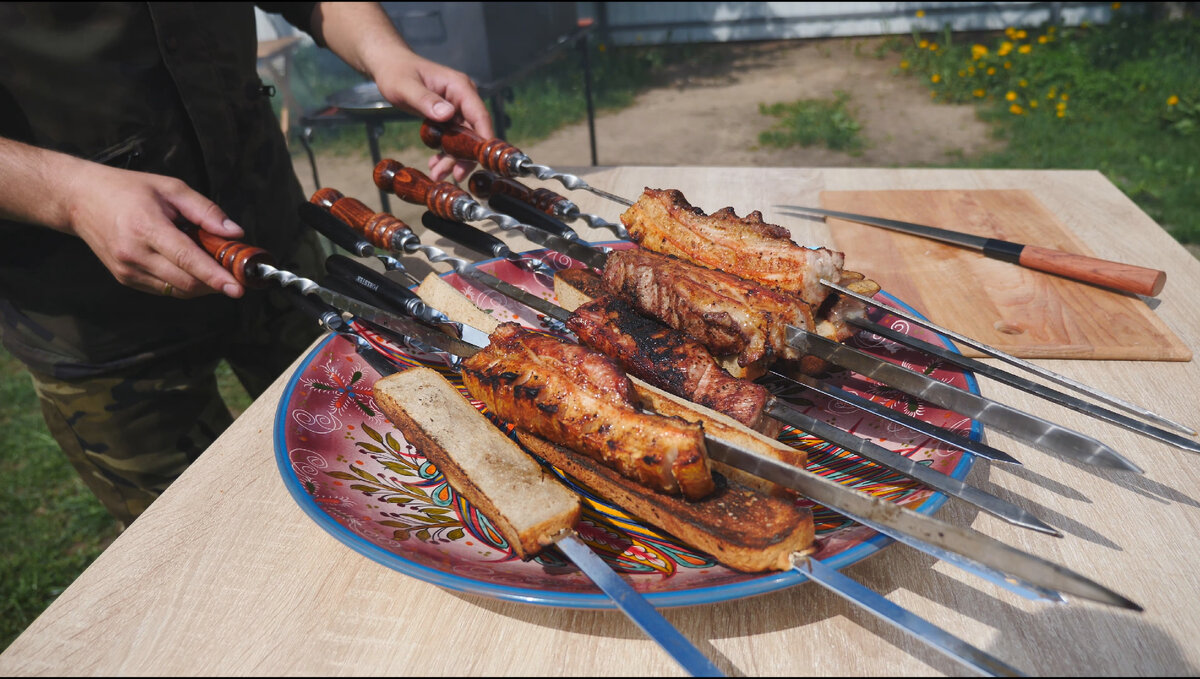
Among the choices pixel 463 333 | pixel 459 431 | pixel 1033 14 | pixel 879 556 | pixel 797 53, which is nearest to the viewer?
pixel 879 556

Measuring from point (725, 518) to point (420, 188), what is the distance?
5.68 feet

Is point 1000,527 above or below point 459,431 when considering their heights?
below

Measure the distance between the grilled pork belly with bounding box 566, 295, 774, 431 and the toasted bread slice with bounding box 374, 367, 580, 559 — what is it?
363 mm

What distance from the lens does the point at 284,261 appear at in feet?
10.6

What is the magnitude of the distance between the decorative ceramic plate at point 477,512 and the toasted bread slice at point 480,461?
0.08 metres

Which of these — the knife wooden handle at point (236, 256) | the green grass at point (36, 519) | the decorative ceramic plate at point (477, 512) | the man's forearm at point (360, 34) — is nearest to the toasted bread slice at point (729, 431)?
the decorative ceramic plate at point (477, 512)

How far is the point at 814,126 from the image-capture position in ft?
31.9

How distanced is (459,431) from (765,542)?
2.41 feet

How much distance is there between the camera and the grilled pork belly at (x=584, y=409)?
1.37 metres

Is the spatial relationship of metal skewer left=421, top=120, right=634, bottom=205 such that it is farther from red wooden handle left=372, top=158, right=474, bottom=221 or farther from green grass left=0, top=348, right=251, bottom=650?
green grass left=0, top=348, right=251, bottom=650

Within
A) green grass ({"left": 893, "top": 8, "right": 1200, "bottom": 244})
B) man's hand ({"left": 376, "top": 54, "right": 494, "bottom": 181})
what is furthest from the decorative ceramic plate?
green grass ({"left": 893, "top": 8, "right": 1200, "bottom": 244})

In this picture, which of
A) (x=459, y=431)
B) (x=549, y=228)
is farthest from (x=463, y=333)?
(x=549, y=228)

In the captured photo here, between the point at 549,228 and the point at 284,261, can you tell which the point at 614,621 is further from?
the point at 284,261

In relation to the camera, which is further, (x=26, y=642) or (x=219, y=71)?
(x=219, y=71)
